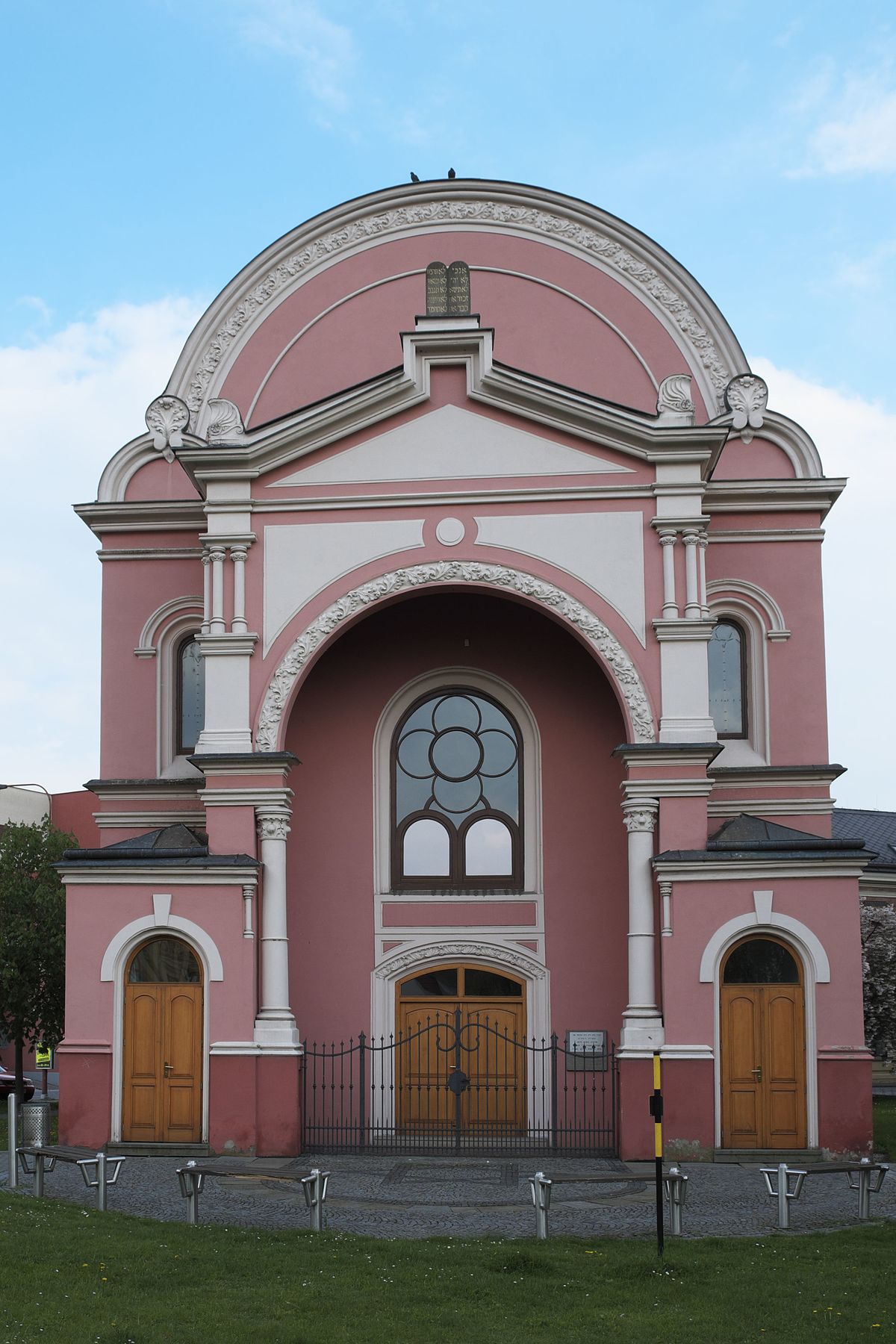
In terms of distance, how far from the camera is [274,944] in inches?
733

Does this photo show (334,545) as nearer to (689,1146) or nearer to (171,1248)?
(689,1146)

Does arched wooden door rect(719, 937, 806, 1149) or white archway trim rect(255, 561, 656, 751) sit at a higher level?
white archway trim rect(255, 561, 656, 751)

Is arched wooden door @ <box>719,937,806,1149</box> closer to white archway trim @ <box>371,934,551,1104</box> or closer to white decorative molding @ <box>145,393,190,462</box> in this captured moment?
white archway trim @ <box>371,934,551,1104</box>

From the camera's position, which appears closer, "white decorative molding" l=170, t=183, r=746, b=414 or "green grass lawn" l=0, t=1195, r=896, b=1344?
"green grass lawn" l=0, t=1195, r=896, b=1344

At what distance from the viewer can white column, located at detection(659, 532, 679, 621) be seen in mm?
18812

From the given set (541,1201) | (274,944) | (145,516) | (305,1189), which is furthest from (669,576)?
(305,1189)

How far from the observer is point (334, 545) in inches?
765

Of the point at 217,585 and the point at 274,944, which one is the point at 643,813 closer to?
the point at 274,944

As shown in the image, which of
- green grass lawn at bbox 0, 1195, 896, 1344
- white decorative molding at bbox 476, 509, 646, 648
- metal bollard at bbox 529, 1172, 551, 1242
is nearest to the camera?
green grass lawn at bbox 0, 1195, 896, 1344

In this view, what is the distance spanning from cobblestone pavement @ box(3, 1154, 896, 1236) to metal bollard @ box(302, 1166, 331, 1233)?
0.28 metres

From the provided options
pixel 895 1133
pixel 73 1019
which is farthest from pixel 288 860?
pixel 895 1133

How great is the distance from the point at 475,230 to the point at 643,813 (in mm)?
9620

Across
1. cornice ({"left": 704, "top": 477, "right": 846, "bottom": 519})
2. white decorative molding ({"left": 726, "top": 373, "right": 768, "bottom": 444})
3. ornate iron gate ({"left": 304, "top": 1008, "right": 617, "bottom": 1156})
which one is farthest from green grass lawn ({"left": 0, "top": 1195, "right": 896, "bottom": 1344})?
white decorative molding ({"left": 726, "top": 373, "right": 768, "bottom": 444})

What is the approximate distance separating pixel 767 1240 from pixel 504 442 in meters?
10.5
